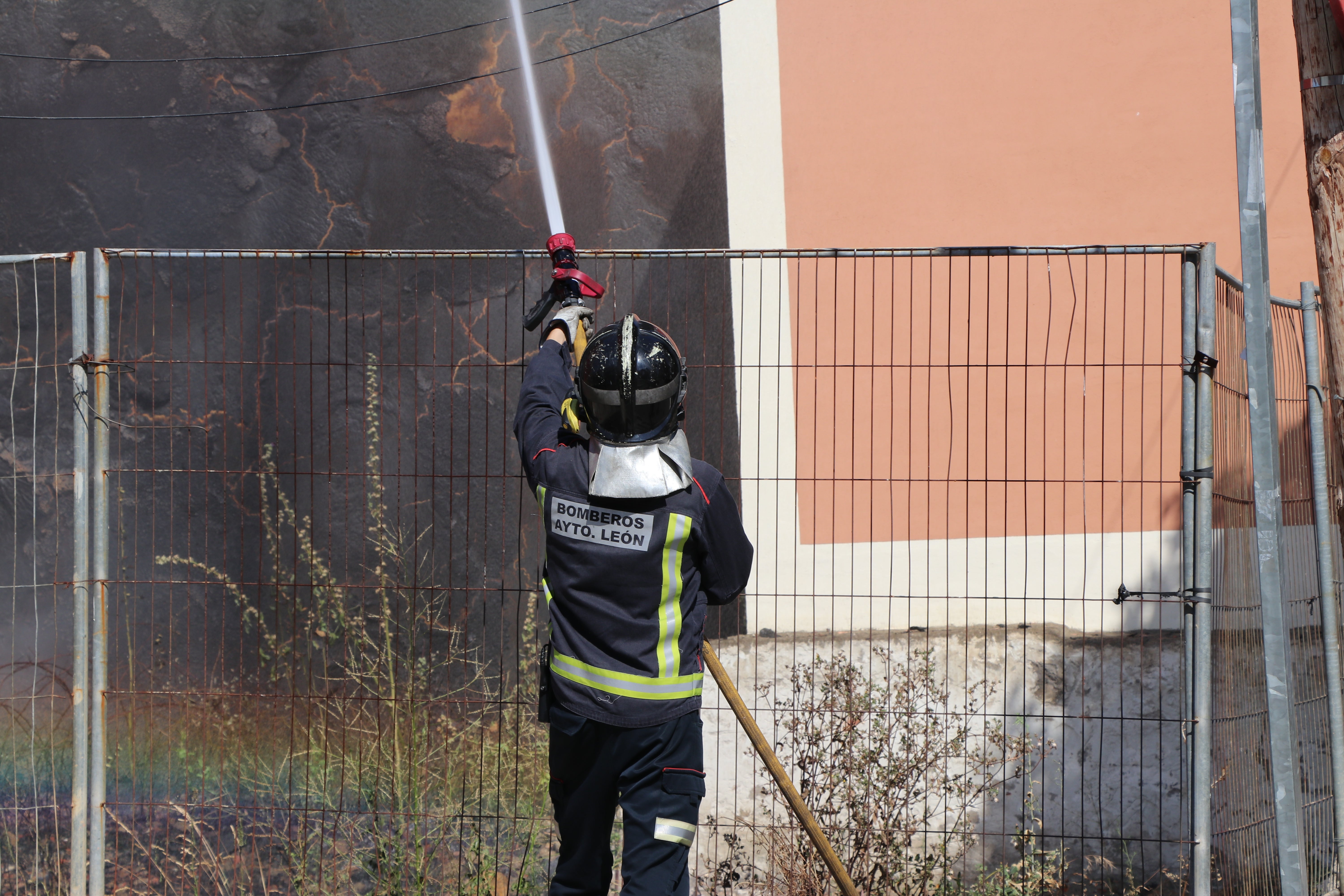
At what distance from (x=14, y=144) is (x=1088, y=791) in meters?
7.24

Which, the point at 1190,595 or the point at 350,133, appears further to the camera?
the point at 350,133

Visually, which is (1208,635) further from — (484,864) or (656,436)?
(484,864)

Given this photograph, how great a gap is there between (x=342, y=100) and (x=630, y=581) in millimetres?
4761

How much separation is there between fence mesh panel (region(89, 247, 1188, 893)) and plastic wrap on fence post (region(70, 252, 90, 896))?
133cm

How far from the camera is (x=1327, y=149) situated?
2752mm

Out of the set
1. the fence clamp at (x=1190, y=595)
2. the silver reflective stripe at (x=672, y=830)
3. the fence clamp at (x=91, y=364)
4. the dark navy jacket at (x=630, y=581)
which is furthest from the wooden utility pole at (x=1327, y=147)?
the fence clamp at (x=91, y=364)

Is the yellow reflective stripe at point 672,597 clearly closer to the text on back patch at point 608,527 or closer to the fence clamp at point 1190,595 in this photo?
the text on back patch at point 608,527

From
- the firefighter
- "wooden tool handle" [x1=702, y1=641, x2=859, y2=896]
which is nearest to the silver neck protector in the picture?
the firefighter

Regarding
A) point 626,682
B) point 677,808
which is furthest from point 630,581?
point 677,808

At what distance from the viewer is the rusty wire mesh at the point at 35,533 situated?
A: 5.71m

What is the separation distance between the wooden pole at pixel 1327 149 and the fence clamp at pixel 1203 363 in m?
0.47

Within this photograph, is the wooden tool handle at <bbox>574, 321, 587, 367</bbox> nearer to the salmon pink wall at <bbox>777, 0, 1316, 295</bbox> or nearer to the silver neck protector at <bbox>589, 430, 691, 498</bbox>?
the silver neck protector at <bbox>589, 430, 691, 498</bbox>

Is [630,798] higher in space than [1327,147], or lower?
lower

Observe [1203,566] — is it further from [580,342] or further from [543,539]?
[543,539]
